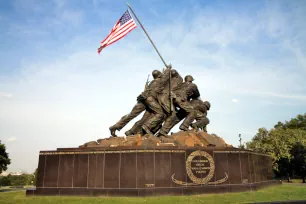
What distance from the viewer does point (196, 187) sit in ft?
35.6

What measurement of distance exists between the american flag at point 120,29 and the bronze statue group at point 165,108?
280 centimetres

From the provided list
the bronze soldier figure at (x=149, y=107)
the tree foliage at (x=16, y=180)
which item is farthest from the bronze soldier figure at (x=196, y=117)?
the tree foliage at (x=16, y=180)

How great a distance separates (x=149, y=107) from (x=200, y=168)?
4.47 metres

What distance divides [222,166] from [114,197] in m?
4.97

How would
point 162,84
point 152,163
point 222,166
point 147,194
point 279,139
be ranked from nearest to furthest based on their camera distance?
1. point 147,194
2. point 152,163
3. point 222,166
4. point 162,84
5. point 279,139

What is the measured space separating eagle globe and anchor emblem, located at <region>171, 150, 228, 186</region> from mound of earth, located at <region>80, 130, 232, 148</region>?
1.13 metres

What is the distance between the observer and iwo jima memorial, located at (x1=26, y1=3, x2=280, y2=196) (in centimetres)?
1077

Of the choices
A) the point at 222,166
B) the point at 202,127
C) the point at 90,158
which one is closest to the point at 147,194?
the point at 90,158

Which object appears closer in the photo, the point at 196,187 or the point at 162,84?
the point at 196,187

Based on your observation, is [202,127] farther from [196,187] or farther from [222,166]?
[196,187]

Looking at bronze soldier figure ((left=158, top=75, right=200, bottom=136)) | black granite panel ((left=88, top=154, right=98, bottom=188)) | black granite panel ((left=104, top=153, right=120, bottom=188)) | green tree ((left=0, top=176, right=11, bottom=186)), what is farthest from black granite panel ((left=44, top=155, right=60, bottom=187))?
green tree ((left=0, top=176, right=11, bottom=186))

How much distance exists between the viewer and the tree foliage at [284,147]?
105 ft

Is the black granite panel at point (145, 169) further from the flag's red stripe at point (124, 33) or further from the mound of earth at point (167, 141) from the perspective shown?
the flag's red stripe at point (124, 33)

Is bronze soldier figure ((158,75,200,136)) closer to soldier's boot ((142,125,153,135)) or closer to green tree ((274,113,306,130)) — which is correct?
soldier's boot ((142,125,153,135))
